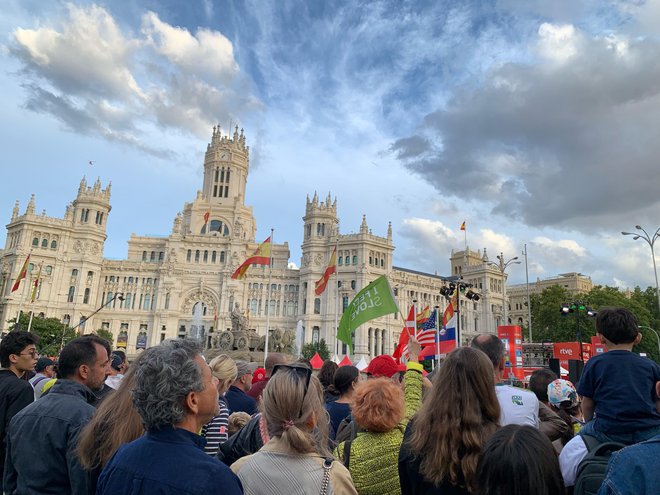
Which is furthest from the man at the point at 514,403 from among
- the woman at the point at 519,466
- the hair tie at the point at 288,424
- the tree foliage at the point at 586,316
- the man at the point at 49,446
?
the tree foliage at the point at 586,316

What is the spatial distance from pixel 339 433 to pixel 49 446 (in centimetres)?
278

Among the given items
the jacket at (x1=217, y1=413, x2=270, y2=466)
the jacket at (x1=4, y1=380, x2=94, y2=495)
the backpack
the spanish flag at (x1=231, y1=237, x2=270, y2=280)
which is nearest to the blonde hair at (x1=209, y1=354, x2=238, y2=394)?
the jacket at (x1=217, y1=413, x2=270, y2=466)

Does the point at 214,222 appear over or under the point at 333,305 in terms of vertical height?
over

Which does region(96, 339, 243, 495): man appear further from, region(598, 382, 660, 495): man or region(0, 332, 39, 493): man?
region(0, 332, 39, 493): man

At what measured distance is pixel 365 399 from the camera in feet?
13.4

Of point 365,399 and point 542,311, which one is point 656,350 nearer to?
point 542,311

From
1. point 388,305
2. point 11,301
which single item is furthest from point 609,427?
point 11,301

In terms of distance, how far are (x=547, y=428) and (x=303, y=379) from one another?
2808mm

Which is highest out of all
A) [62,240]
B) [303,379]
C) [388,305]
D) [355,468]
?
[62,240]

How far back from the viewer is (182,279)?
→ 250 ft

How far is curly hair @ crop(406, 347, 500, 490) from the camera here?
3.22 metres

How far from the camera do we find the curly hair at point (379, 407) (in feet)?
13.1

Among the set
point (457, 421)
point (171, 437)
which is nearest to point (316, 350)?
point (457, 421)

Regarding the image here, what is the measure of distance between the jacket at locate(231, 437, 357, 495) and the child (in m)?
2.23
